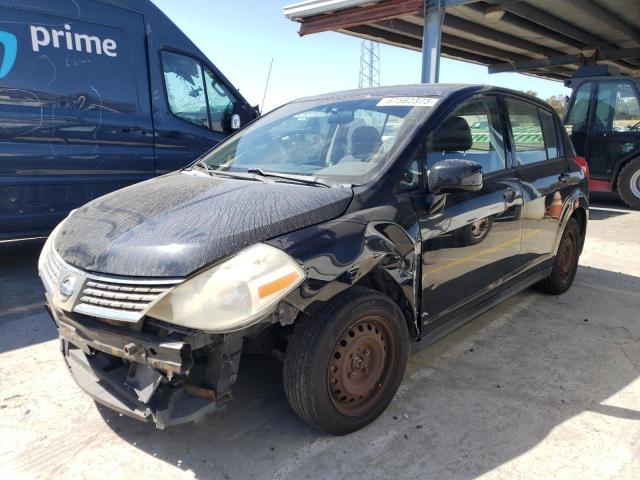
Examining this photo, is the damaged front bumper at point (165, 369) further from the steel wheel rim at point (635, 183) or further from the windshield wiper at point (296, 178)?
the steel wheel rim at point (635, 183)

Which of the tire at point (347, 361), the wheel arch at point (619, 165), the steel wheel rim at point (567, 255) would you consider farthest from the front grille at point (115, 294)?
the wheel arch at point (619, 165)

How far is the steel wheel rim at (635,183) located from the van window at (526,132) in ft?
20.4

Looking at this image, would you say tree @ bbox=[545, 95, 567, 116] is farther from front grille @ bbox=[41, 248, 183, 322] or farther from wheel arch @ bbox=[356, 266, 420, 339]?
front grille @ bbox=[41, 248, 183, 322]

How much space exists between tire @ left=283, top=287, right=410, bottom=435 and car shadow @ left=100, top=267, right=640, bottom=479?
15 cm

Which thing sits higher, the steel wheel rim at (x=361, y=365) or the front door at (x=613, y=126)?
the front door at (x=613, y=126)

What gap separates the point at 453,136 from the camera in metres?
3.01

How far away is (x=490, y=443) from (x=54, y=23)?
15.8 feet

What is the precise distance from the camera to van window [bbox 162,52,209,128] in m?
5.40

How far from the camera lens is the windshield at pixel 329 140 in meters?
2.75

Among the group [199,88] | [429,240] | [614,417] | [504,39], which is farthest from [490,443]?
[504,39]

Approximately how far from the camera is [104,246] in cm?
219

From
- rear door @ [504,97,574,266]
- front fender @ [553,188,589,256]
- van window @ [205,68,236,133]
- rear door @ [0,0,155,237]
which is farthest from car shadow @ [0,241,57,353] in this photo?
front fender @ [553,188,589,256]

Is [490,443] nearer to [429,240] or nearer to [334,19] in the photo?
[429,240]

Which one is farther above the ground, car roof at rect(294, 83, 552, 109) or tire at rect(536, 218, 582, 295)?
car roof at rect(294, 83, 552, 109)
